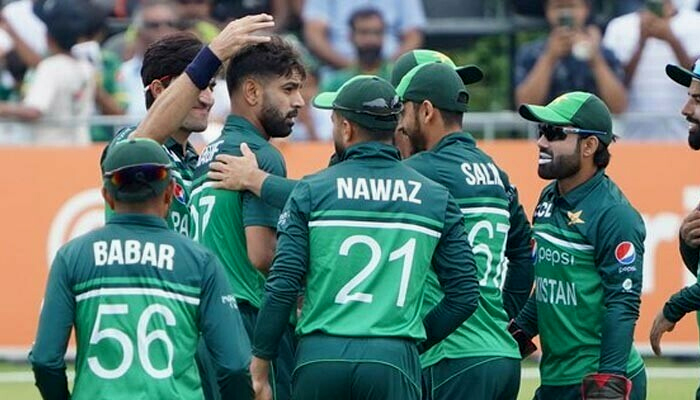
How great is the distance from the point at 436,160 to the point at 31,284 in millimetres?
7578

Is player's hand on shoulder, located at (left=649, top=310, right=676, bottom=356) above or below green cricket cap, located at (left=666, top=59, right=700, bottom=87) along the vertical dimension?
below

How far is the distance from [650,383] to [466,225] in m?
6.14

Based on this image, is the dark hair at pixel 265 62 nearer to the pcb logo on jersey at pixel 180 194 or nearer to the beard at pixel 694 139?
the pcb logo on jersey at pixel 180 194

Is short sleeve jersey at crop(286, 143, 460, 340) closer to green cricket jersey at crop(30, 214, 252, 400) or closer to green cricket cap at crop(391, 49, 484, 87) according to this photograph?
green cricket jersey at crop(30, 214, 252, 400)

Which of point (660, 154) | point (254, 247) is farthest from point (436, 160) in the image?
point (660, 154)

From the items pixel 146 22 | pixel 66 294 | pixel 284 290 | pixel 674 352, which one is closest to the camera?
pixel 66 294

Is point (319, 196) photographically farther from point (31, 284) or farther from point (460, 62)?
point (460, 62)

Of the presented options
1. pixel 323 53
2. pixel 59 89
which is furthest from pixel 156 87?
pixel 323 53

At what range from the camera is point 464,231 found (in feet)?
24.6

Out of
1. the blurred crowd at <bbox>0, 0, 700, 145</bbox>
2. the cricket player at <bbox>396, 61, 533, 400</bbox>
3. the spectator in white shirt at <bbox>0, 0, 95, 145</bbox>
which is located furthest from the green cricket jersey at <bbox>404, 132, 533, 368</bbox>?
the spectator in white shirt at <bbox>0, 0, 95, 145</bbox>

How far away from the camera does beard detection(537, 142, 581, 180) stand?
27.9 feet

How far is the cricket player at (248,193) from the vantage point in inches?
314

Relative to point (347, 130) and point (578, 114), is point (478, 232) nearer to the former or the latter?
point (578, 114)

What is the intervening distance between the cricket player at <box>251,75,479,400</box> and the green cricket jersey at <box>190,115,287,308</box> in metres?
0.71
